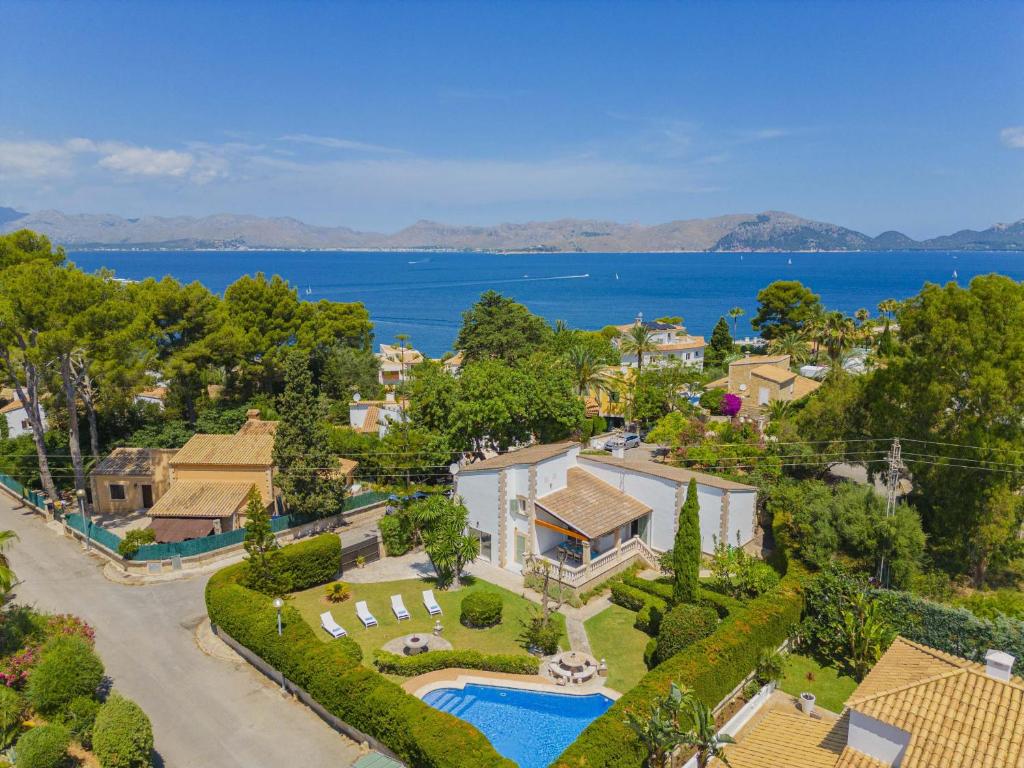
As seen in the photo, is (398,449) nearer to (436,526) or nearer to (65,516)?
(436,526)

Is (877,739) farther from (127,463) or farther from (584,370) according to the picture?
(127,463)

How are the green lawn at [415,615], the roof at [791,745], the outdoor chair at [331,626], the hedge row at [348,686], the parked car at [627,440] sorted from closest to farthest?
the roof at [791,745]
the hedge row at [348,686]
the outdoor chair at [331,626]
the green lawn at [415,615]
the parked car at [627,440]

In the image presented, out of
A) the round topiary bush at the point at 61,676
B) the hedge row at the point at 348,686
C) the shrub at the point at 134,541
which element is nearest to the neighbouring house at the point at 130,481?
the shrub at the point at 134,541

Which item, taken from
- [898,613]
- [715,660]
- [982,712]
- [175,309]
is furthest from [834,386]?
[175,309]

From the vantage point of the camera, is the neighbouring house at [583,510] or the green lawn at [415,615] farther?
the neighbouring house at [583,510]

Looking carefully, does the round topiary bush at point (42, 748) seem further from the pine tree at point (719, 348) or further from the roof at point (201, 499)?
the pine tree at point (719, 348)

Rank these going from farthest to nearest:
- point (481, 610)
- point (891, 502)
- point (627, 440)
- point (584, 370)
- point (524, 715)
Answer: point (627, 440) → point (584, 370) → point (891, 502) → point (481, 610) → point (524, 715)

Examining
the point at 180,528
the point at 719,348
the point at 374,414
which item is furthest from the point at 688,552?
the point at 719,348
